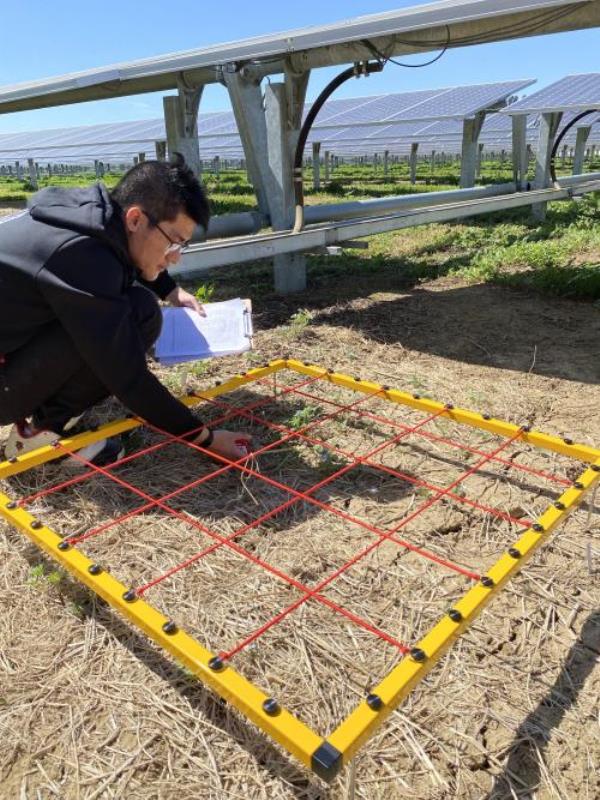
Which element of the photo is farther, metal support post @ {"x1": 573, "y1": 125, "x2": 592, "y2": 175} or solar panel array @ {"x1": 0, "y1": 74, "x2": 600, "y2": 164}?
metal support post @ {"x1": 573, "y1": 125, "x2": 592, "y2": 175}

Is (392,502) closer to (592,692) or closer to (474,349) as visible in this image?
(592,692)

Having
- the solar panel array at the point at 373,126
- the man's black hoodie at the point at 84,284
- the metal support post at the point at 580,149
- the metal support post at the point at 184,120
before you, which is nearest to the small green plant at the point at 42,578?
the man's black hoodie at the point at 84,284

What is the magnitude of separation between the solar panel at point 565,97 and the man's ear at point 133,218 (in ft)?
25.6

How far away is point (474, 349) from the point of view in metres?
3.77

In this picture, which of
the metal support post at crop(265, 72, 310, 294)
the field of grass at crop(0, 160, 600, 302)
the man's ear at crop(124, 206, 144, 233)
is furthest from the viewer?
the field of grass at crop(0, 160, 600, 302)

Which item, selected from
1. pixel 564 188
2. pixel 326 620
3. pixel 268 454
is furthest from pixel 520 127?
pixel 326 620

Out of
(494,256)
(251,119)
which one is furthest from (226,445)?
(494,256)

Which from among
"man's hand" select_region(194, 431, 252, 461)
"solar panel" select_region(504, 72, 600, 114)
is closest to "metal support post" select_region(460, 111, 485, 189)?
"solar panel" select_region(504, 72, 600, 114)

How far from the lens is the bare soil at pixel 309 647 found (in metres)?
1.34

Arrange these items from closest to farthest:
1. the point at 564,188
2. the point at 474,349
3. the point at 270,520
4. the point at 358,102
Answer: the point at 270,520, the point at 474,349, the point at 564,188, the point at 358,102

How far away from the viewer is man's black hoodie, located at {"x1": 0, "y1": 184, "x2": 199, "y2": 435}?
184cm

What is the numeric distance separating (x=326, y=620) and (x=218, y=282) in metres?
4.21

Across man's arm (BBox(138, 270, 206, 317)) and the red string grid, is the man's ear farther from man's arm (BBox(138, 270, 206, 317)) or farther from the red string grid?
man's arm (BBox(138, 270, 206, 317))

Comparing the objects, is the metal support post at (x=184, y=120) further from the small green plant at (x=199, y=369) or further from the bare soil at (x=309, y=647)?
the bare soil at (x=309, y=647)
